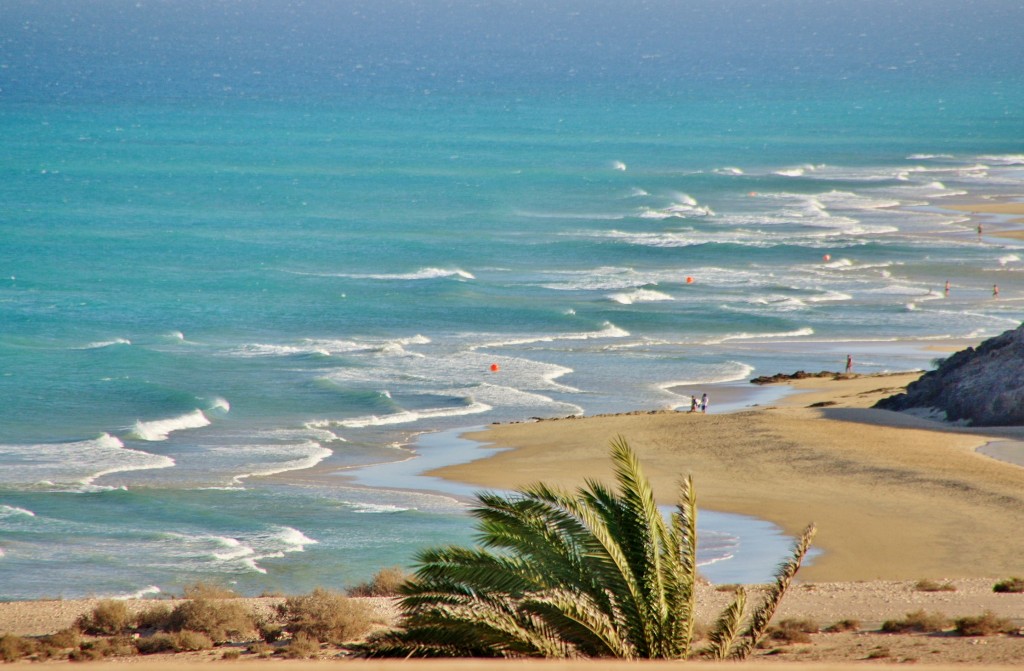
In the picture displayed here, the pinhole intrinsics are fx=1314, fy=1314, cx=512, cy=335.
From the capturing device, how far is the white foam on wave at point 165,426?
3334cm

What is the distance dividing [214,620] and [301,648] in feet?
4.88

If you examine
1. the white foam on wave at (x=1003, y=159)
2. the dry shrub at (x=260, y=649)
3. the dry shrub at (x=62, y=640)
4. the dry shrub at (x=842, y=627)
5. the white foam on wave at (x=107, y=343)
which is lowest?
the dry shrub at (x=260, y=649)

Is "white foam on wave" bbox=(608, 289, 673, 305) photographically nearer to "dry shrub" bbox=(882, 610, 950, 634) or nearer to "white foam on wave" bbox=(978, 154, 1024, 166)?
"dry shrub" bbox=(882, 610, 950, 634)

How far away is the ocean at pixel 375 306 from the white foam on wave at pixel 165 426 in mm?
122

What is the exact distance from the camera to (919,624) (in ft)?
51.2

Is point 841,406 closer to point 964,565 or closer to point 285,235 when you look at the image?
point 964,565

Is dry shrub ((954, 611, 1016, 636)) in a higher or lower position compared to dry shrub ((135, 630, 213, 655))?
higher

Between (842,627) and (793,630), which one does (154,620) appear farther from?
(842,627)

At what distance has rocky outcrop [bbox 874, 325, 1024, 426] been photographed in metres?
31.8

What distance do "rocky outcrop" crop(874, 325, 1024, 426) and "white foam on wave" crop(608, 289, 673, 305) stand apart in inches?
757

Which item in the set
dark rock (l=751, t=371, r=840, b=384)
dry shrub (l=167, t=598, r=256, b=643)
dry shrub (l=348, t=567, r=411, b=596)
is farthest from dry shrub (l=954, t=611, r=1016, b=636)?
dark rock (l=751, t=371, r=840, b=384)

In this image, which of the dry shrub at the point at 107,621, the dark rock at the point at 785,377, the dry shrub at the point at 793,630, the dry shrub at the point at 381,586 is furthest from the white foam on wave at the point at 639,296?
the dry shrub at the point at 107,621

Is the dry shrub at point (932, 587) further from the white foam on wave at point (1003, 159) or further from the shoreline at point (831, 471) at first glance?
the white foam on wave at point (1003, 159)

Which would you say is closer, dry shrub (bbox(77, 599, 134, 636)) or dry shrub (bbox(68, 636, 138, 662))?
dry shrub (bbox(68, 636, 138, 662))
